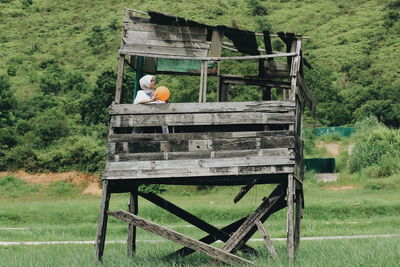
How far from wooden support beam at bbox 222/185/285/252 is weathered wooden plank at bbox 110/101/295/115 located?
4.79 feet

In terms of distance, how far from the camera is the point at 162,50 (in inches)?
482

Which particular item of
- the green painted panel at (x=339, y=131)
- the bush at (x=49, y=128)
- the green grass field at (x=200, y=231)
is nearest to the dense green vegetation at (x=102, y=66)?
the bush at (x=49, y=128)

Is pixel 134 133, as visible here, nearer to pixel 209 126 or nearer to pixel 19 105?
pixel 209 126

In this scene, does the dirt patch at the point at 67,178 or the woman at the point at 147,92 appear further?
the dirt patch at the point at 67,178

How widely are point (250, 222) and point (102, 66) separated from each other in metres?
60.7

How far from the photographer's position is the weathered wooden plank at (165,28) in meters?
12.3

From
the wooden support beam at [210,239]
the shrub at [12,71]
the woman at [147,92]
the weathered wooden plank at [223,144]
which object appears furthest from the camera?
the shrub at [12,71]

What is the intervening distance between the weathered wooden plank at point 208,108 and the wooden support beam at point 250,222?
146 centimetres

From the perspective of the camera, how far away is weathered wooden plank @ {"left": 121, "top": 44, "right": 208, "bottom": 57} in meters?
12.2

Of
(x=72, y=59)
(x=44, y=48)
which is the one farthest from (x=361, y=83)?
(x=44, y=48)

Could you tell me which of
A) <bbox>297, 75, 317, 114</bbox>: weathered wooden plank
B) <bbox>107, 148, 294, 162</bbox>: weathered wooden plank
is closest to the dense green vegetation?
<bbox>297, 75, 317, 114</bbox>: weathered wooden plank

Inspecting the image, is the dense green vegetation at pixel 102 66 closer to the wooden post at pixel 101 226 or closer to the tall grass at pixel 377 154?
the tall grass at pixel 377 154

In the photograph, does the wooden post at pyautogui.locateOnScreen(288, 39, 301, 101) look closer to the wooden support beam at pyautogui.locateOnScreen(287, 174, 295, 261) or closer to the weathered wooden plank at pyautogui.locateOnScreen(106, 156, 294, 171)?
the weathered wooden plank at pyautogui.locateOnScreen(106, 156, 294, 171)

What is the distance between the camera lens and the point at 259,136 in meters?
11.8
